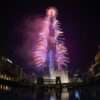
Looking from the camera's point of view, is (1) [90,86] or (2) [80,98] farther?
(1) [90,86]

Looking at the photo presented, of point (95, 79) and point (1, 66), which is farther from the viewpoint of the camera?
point (1, 66)

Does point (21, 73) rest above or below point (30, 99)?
above

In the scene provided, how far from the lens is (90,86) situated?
36219mm

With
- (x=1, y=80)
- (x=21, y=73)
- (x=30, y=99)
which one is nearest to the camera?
(x=30, y=99)

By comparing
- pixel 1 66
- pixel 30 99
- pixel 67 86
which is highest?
pixel 1 66

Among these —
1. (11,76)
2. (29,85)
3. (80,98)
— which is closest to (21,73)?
(11,76)

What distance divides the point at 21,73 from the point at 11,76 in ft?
5.16

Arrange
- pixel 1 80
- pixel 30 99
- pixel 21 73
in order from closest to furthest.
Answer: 1. pixel 30 99
2. pixel 1 80
3. pixel 21 73

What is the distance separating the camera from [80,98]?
80.3ft

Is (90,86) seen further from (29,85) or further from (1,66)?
(1,66)

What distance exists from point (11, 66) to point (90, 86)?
10346mm

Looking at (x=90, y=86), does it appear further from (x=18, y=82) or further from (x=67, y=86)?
(x=18, y=82)

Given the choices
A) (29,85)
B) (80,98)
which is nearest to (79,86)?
(29,85)

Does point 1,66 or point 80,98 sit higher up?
point 1,66
